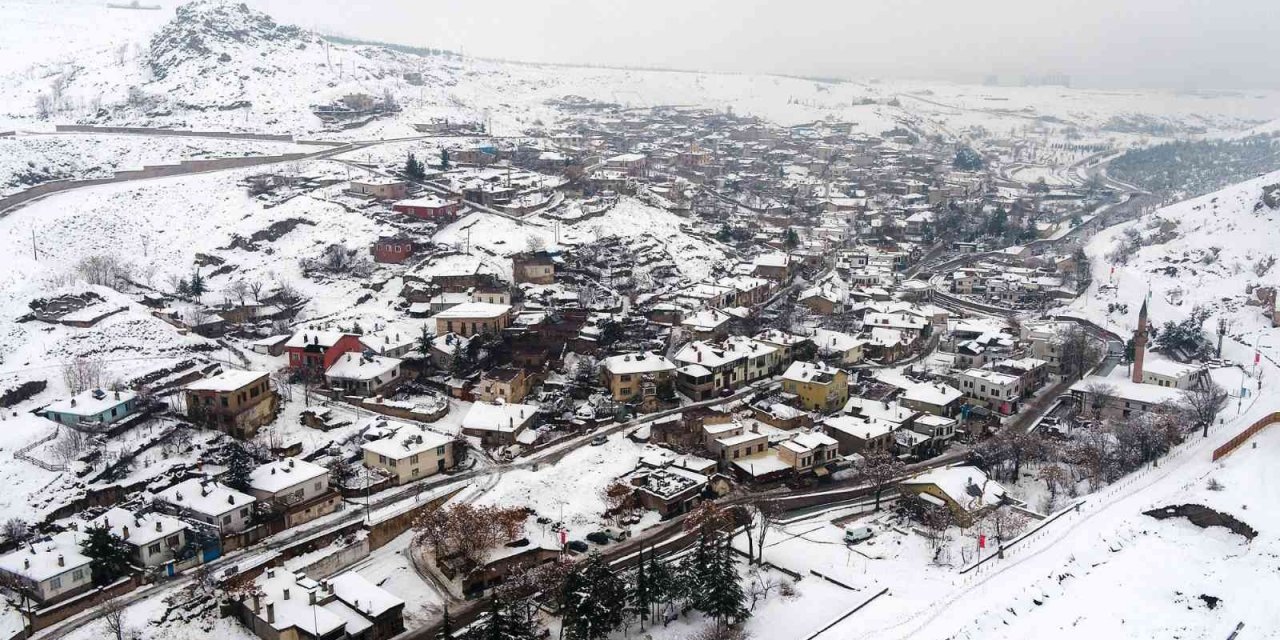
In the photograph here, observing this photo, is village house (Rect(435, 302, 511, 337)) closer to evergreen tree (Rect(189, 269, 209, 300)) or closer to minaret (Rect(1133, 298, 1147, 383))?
evergreen tree (Rect(189, 269, 209, 300))

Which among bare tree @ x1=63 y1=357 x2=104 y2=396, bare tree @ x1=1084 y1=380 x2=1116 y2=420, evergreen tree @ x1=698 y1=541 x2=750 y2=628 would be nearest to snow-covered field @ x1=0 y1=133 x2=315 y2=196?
bare tree @ x1=63 y1=357 x2=104 y2=396

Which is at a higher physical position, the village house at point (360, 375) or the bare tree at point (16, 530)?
the village house at point (360, 375)

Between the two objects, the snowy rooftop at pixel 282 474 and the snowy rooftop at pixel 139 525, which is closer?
the snowy rooftop at pixel 139 525

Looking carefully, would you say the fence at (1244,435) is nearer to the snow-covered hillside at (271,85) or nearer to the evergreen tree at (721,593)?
the evergreen tree at (721,593)

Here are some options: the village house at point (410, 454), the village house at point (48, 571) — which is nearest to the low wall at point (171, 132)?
the village house at point (410, 454)

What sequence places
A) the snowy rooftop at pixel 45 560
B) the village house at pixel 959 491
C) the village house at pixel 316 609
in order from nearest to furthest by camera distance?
the village house at pixel 316 609 → the snowy rooftop at pixel 45 560 → the village house at pixel 959 491

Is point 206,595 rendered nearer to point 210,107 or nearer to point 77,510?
point 77,510
